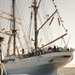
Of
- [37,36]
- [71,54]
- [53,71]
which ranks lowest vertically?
[53,71]

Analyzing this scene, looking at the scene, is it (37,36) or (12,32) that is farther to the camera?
(12,32)

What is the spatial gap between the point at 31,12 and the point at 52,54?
42.9 ft

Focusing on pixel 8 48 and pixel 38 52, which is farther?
pixel 8 48

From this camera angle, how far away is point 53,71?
49125mm

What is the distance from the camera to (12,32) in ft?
223

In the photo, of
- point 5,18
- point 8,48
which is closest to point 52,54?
point 8,48

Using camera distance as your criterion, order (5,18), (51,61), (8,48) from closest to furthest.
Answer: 1. (51,61)
2. (8,48)
3. (5,18)

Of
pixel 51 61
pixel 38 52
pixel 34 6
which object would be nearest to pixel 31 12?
pixel 34 6

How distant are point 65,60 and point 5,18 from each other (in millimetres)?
30283

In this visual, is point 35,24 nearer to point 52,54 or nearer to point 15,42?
point 52,54

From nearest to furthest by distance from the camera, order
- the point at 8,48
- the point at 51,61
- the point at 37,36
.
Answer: the point at 51,61, the point at 37,36, the point at 8,48

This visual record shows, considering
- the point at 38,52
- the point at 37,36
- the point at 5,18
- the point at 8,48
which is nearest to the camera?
the point at 38,52

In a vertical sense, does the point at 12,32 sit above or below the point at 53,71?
above

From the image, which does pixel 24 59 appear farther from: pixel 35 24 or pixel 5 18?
pixel 5 18
